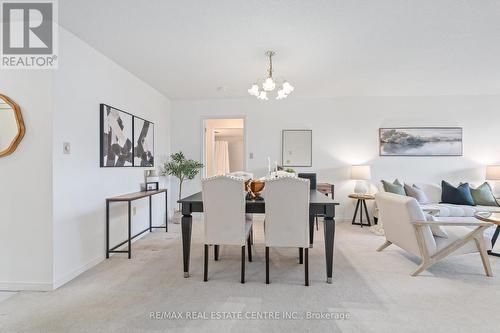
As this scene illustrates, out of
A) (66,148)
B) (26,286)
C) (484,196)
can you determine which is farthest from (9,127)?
(484,196)

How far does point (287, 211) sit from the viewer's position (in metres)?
2.33

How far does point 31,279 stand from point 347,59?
4.13 metres

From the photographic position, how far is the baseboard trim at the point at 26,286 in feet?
7.42

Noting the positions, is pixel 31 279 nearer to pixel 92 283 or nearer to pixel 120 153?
Result: pixel 92 283

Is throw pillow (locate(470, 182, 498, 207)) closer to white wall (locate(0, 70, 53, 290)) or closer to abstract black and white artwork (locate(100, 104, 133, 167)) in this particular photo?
abstract black and white artwork (locate(100, 104, 133, 167))

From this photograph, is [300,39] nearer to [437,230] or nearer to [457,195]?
[437,230]

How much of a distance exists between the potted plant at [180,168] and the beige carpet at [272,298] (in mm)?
2023

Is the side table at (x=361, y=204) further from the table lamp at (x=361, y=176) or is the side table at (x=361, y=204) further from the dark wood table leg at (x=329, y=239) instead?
the dark wood table leg at (x=329, y=239)

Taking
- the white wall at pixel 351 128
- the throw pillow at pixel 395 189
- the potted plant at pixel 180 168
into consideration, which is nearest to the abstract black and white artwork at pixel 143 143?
the potted plant at pixel 180 168

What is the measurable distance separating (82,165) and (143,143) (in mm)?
1403

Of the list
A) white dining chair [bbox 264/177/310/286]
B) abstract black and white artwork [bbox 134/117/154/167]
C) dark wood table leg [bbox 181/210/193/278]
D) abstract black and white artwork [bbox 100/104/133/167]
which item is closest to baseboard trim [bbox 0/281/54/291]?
dark wood table leg [bbox 181/210/193/278]

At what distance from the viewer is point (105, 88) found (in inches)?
123

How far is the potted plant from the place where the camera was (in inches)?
190

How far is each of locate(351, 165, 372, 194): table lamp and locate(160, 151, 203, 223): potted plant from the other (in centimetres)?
304
